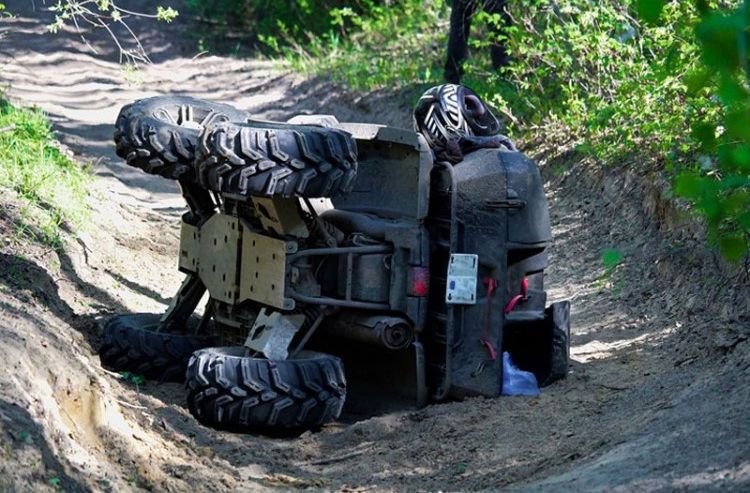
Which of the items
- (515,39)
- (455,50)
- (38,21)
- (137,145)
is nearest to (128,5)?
(38,21)

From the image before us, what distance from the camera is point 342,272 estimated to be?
7.38m

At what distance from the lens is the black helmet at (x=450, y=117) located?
25.6 feet

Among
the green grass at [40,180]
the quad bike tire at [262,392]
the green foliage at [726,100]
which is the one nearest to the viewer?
the green foliage at [726,100]

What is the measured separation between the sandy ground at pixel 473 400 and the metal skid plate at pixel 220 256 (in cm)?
70

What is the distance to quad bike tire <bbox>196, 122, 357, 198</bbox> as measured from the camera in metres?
6.67

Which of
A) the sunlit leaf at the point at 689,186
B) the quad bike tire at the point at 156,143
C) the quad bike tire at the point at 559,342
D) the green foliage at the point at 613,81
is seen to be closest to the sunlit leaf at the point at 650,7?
the green foliage at the point at 613,81

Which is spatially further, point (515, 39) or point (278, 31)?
point (278, 31)

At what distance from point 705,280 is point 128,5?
67.7 feet

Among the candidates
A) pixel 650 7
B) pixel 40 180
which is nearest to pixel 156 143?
pixel 40 180

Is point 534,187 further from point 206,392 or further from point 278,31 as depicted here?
point 278,31

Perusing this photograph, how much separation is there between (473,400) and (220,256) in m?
1.76

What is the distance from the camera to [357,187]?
25.6 feet

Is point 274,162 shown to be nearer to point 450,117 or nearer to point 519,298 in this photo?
point 450,117

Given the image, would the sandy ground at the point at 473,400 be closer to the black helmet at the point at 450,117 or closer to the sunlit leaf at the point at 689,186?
the sunlit leaf at the point at 689,186
